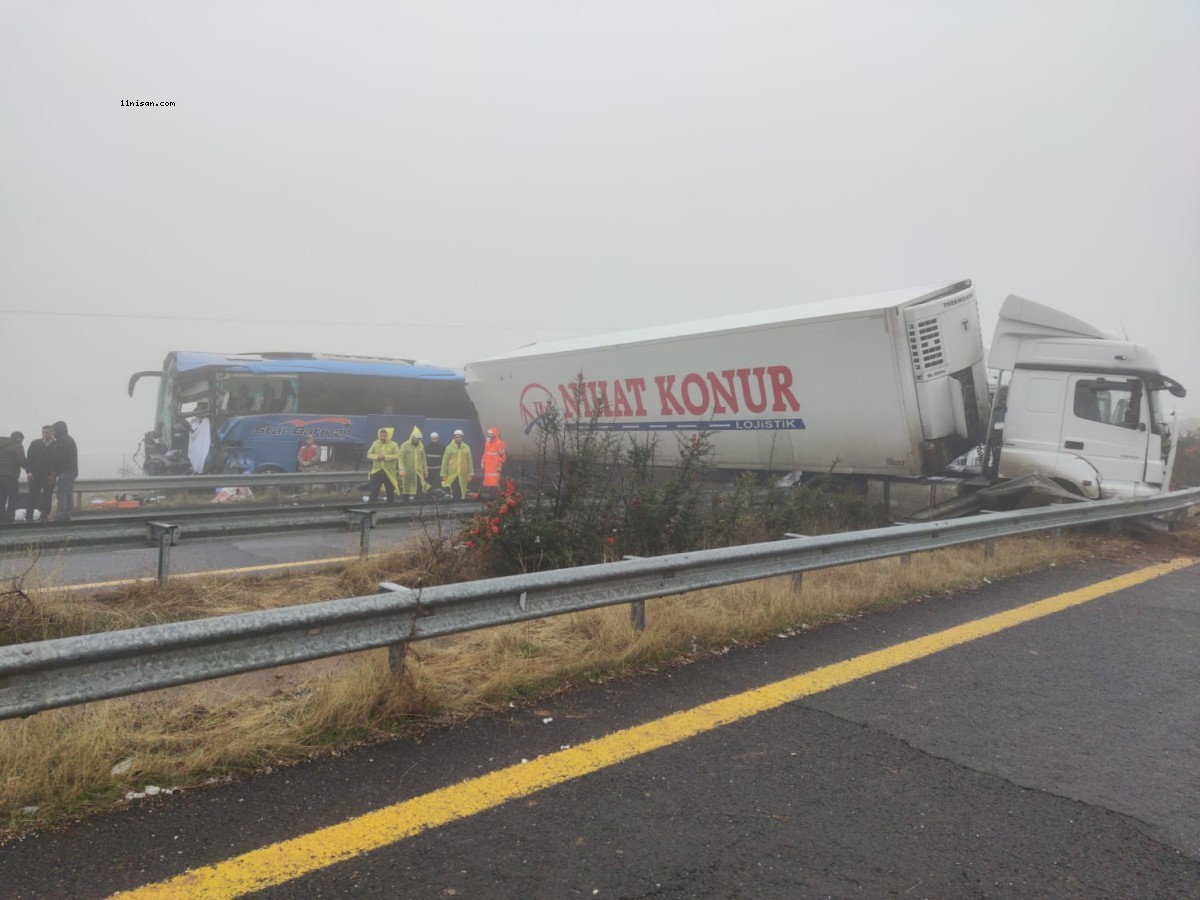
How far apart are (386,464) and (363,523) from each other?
301 inches

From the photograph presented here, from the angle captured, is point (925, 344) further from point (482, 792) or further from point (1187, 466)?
point (1187, 466)

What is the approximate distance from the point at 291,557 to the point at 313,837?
7.07 m

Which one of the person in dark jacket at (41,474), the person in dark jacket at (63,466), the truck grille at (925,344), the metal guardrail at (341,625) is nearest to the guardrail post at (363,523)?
the metal guardrail at (341,625)

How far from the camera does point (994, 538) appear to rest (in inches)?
306

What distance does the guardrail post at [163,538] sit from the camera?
6.38 metres

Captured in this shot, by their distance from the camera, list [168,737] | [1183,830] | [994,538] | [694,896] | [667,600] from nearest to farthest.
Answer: [694,896], [1183,830], [168,737], [667,600], [994,538]

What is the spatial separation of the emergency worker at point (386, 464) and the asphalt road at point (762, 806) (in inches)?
455

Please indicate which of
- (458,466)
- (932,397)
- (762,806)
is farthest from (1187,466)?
(762,806)

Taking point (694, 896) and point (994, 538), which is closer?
point (694, 896)

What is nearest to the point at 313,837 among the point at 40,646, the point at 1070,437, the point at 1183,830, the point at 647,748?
the point at 40,646

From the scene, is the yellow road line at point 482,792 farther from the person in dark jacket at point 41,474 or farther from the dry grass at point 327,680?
the person in dark jacket at point 41,474

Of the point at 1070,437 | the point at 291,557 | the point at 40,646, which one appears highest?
the point at 1070,437

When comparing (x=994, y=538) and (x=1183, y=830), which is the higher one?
(x=994, y=538)

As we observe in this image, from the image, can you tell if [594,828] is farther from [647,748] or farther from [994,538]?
[994,538]
